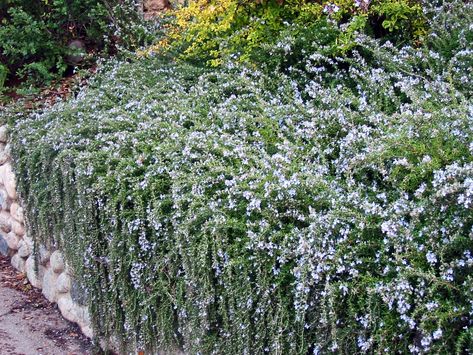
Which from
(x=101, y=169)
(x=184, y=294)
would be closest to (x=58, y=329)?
(x=101, y=169)

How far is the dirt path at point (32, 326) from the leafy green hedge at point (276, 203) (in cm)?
54

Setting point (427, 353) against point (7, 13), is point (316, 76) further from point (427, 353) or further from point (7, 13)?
point (7, 13)

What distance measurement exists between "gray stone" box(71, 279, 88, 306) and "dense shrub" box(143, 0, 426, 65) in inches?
72.8

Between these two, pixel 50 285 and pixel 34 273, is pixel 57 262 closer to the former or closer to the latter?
pixel 50 285

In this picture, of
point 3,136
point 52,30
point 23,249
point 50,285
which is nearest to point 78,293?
point 50,285

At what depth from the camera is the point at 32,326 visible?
4551 mm

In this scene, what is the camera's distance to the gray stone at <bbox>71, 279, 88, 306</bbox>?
161 inches

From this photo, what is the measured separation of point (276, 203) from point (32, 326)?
260 centimetres

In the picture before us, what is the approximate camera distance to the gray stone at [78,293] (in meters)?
4.09

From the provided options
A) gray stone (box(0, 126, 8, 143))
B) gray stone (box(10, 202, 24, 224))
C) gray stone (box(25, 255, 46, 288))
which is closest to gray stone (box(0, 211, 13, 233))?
A: gray stone (box(10, 202, 24, 224))

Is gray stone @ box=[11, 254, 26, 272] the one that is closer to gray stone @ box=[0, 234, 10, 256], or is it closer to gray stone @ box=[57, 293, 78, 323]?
gray stone @ box=[0, 234, 10, 256]

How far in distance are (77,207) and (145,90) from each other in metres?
1.20

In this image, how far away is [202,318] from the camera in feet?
9.54

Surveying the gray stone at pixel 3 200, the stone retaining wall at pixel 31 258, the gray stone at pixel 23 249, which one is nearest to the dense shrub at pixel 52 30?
the stone retaining wall at pixel 31 258
